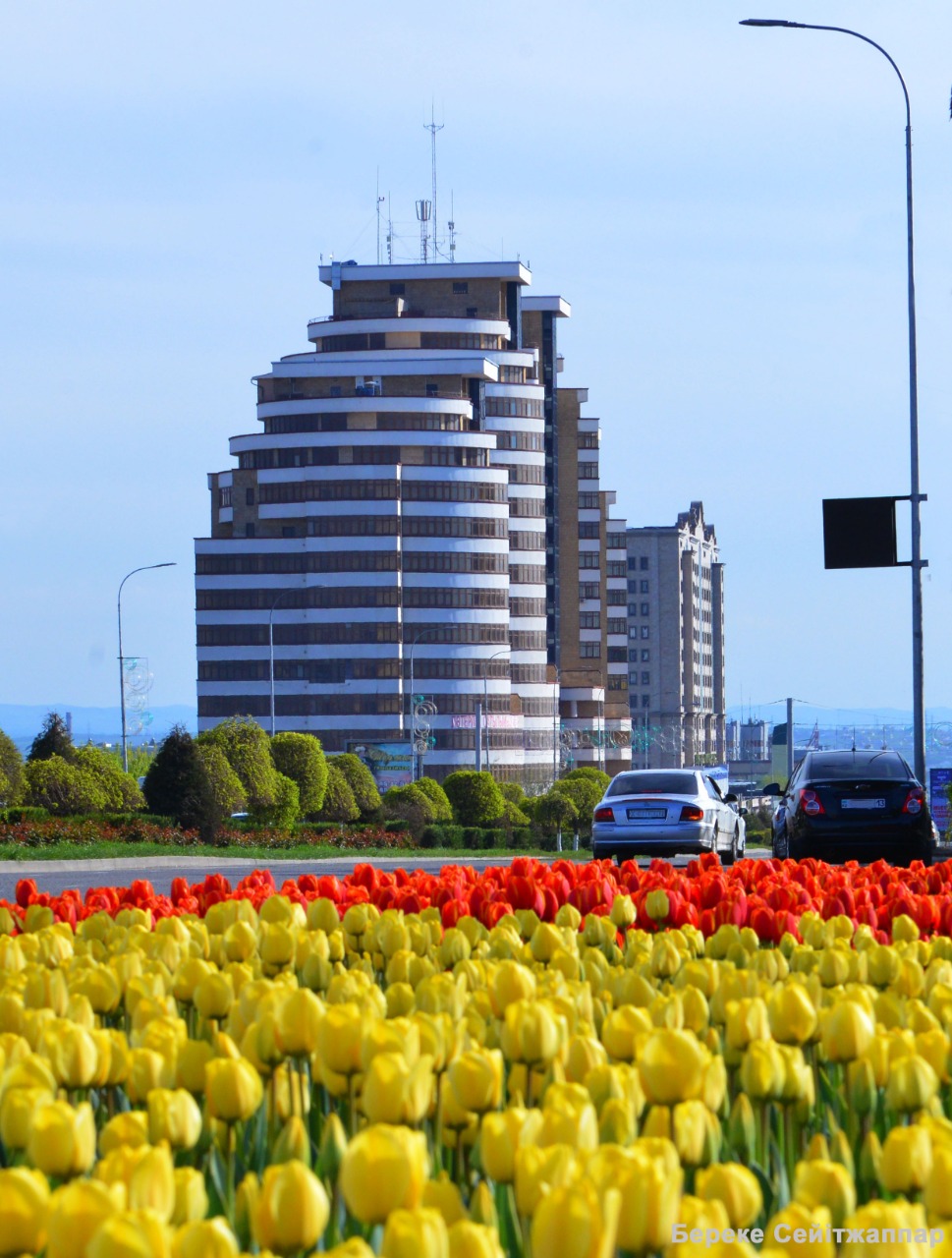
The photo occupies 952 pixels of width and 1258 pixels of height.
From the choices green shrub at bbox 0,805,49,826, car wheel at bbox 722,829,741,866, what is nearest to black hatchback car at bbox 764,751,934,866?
car wheel at bbox 722,829,741,866

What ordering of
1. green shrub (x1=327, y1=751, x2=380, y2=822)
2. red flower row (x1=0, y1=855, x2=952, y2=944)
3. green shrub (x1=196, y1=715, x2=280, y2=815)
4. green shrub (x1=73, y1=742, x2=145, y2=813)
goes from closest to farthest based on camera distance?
red flower row (x1=0, y1=855, x2=952, y2=944) → green shrub (x1=73, y1=742, x2=145, y2=813) → green shrub (x1=196, y1=715, x2=280, y2=815) → green shrub (x1=327, y1=751, x2=380, y2=822)

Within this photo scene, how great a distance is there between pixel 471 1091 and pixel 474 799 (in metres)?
82.1

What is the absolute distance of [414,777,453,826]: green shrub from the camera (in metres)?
77.9

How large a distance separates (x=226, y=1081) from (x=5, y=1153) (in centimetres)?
53

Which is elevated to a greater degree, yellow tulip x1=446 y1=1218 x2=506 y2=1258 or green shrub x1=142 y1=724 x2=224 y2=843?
yellow tulip x1=446 y1=1218 x2=506 y2=1258

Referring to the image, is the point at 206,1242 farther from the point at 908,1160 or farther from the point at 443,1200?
the point at 908,1160

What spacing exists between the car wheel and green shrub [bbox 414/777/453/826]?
46.3 m

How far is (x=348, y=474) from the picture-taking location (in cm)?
12800

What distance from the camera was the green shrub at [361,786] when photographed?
75.6m

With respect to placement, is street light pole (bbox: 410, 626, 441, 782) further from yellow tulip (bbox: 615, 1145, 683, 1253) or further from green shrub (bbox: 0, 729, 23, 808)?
yellow tulip (bbox: 615, 1145, 683, 1253)

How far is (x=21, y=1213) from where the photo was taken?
7.47ft

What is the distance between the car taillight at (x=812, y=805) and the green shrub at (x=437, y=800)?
54.7 metres

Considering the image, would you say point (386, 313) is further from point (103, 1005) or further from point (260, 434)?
point (103, 1005)

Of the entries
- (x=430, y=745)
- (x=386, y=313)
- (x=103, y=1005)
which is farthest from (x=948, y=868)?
(x=386, y=313)
